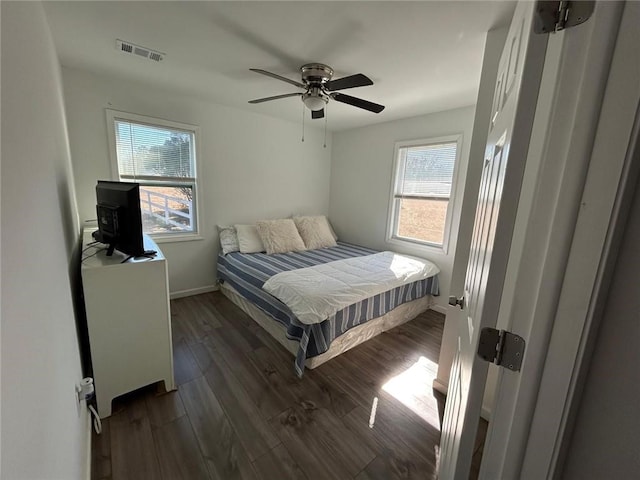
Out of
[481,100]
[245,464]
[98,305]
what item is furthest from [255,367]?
[481,100]

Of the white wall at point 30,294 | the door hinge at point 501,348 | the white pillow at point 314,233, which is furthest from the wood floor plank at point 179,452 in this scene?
the white pillow at point 314,233

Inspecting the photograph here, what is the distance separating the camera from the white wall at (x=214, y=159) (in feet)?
8.30

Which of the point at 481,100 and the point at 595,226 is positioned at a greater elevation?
the point at 481,100

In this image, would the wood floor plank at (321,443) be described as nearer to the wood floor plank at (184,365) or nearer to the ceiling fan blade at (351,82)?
the wood floor plank at (184,365)

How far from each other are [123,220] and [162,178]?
1.64m

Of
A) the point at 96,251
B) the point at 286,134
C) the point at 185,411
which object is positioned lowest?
the point at 185,411

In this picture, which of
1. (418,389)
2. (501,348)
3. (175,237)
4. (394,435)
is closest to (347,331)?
(418,389)

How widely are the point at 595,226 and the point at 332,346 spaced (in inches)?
77.5

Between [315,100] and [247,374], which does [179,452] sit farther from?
[315,100]

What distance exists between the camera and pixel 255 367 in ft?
6.77

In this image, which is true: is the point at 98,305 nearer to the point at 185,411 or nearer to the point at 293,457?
the point at 185,411

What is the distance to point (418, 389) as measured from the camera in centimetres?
Answer: 191

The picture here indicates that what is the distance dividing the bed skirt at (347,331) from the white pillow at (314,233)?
49.7 inches

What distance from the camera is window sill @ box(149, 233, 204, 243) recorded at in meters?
3.05
